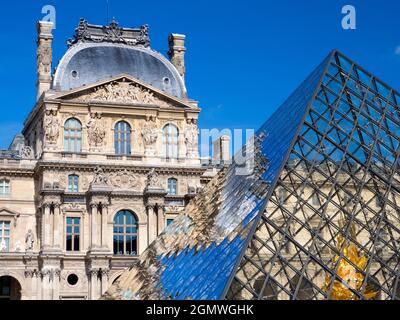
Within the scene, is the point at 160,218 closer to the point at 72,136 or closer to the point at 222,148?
the point at 72,136

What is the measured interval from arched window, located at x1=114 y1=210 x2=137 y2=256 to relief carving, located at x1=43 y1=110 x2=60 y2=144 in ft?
18.0

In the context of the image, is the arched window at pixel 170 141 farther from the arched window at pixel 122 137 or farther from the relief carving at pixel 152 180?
the arched window at pixel 122 137

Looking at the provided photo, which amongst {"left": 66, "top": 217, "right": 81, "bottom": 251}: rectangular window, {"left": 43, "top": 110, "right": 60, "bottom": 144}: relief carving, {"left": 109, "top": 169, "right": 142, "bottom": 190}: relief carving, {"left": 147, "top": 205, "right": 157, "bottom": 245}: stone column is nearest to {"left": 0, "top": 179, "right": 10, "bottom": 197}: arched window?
{"left": 43, "top": 110, "right": 60, "bottom": 144}: relief carving

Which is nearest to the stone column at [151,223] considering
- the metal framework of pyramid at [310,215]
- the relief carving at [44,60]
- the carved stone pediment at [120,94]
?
the carved stone pediment at [120,94]

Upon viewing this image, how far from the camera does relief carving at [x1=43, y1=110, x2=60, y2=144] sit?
5056 centimetres

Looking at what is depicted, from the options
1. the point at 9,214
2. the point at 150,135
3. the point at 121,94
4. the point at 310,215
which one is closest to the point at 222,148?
the point at 150,135

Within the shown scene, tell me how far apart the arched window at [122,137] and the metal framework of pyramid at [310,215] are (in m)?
24.2

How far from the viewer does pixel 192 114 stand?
53.3 metres

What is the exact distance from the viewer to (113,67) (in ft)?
175

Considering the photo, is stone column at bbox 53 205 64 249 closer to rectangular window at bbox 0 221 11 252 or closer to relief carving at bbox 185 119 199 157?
rectangular window at bbox 0 221 11 252

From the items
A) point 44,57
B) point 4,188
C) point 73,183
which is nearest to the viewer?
point 73,183

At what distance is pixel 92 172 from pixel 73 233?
11.5 feet

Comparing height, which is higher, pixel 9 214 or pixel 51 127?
pixel 51 127
